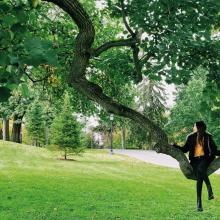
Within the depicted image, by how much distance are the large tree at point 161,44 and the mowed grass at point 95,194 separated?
612cm

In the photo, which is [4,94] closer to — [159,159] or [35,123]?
[159,159]

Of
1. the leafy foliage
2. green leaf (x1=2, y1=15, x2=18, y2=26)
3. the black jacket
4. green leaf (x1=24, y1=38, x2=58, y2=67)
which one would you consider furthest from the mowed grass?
green leaf (x1=24, y1=38, x2=58, y2=67)

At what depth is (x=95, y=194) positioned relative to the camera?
17.1 m

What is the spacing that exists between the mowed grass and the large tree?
6.12m

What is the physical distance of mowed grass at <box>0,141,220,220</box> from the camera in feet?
43.5

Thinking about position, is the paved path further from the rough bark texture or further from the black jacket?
the rough bark texture

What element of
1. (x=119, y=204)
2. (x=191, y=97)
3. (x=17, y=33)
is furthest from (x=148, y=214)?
(x=191, y=97)

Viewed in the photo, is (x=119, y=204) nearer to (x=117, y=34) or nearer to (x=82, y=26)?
(x=117, y=34)

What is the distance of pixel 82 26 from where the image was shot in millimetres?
6180

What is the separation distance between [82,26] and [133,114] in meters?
1.47

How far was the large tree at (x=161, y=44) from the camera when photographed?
6.15 meters

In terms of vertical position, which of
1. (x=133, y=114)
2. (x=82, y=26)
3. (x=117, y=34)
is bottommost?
(x=133, y=114)

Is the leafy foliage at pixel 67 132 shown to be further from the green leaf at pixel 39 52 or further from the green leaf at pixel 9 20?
the green leaf at pixel 39 52

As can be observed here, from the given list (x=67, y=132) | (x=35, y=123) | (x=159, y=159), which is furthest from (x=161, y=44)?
(x=35, y=123)
